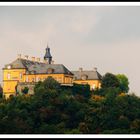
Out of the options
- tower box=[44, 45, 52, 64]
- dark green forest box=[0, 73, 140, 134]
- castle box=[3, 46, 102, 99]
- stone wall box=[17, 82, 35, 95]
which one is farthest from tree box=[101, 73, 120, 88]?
tower box=[44, 45, 52, 64]

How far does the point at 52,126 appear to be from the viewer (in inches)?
1526

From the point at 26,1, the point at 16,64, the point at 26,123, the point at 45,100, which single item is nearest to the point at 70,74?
the point at 16,64

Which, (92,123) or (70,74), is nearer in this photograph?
(92,123)

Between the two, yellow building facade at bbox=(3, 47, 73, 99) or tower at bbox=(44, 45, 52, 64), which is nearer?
yellow building facade at bbox=(3, 47, 73, 99)

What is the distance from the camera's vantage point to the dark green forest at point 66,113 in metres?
38.1

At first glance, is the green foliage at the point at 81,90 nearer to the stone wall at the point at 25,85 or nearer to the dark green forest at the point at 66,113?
the dark green forest at the point at 66,113

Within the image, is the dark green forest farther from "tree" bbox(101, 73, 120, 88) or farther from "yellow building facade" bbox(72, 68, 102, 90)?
"yellow building facade" bbox(72, 68, 102, 90)

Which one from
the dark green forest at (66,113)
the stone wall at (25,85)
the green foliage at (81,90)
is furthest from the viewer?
the stone wall at (25,85)

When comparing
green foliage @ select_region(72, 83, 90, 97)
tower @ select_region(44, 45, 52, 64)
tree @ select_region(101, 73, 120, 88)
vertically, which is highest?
tower @ select_region(44, 45, 52, 64)

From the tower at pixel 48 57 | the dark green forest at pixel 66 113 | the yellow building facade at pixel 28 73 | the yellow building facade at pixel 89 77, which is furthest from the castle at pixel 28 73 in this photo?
the dark green forest at pixel 66 113

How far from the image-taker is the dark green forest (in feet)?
125

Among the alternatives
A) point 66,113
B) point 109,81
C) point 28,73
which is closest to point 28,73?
point 28,73

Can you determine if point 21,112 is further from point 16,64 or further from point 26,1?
point 26,1

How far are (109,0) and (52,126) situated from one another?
24.7m
